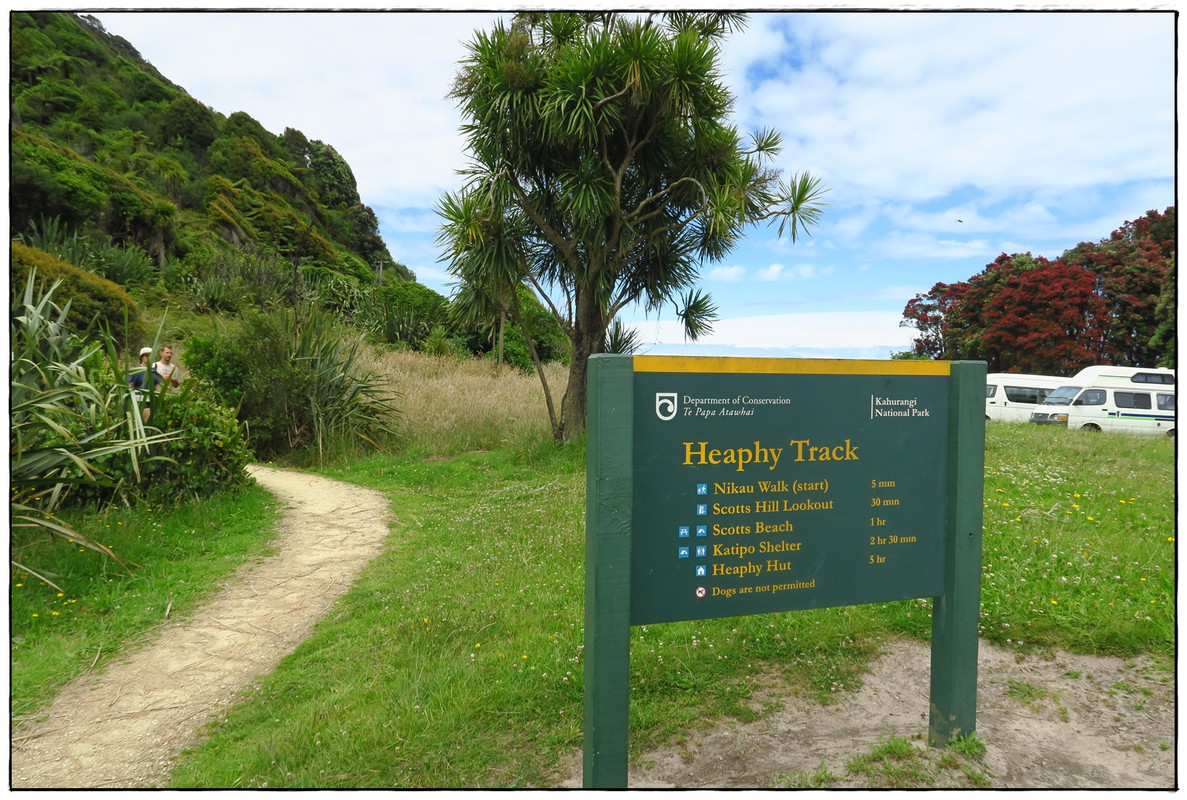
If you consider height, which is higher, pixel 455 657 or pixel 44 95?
pixel 44 95

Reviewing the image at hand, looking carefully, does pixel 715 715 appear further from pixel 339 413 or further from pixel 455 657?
pixel 339 413

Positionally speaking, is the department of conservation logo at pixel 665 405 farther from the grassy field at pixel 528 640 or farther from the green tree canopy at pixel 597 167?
the green tree canopy at pixel 597 167

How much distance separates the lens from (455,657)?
3787 mm

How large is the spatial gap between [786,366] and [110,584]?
5.37 meters

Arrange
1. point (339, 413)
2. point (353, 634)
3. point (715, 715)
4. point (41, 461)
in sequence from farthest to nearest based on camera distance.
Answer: point (339, 413) < point (41, 461) < point (353, 634) < point (715, 715)

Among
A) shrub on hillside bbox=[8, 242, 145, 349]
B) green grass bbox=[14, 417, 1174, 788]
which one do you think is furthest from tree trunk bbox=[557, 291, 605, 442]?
shrub on hillside bbox=[8, 242, 145, 349]

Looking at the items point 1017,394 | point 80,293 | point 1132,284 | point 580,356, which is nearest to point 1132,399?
point 1017,394

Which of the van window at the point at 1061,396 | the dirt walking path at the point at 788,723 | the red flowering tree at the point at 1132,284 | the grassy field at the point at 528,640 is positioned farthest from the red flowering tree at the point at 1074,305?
the dirt walking path at the point at 788,723

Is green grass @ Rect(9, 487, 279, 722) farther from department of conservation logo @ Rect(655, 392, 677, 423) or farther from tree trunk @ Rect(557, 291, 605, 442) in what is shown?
tree trunk @ Rect(557, 291, 605, 442)

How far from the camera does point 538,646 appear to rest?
12.6 ft

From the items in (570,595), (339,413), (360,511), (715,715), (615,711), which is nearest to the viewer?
(615,711)

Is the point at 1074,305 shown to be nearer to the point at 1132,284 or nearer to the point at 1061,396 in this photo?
the point at 1132,284

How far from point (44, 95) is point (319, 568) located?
140 feet

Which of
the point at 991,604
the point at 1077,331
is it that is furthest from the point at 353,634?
the point at 1077,331
